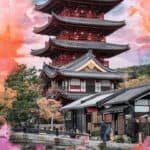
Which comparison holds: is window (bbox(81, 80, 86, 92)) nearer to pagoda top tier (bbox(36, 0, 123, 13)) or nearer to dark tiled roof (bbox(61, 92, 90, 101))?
dark tiled roof (bbox(61, 92, 90, 101))

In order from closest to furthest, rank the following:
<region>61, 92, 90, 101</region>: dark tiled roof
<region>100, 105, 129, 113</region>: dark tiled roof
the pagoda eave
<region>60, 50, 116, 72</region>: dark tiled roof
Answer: <region>100, 105, 129, 113</region>: dark tiled roof
<region>61, 92, 90, 101</region>: dark tiled roof
the pagoda eave
<region>60, 50, 116, 72</region>: dark tiled roof

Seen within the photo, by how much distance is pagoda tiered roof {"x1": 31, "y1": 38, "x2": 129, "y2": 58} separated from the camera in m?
17.0

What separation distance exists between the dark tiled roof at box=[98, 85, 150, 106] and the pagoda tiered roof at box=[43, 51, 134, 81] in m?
5.88

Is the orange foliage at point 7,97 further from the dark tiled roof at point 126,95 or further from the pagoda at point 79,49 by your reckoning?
the dark tiled roof at point 126,95

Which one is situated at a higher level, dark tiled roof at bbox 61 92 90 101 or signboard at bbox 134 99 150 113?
dark tiled roof at bbox 61 92 90 101

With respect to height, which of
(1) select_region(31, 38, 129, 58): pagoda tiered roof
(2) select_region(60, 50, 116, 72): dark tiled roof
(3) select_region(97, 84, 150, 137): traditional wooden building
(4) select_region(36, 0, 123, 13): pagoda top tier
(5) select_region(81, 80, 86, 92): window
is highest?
(4) select_region(36, 0, 123, 13): pagoda top tier

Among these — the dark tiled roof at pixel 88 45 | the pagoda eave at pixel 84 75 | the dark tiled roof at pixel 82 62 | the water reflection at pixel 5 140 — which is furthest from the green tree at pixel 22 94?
the water reflection at pixel 5 140

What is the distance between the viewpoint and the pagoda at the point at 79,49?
1652 centimetres

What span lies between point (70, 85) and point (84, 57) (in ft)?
3.16

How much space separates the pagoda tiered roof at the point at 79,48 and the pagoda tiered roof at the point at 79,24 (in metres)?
0.48

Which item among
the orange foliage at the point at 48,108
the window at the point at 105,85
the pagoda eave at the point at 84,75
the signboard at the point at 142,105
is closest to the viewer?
the signboard at the point at 142,105

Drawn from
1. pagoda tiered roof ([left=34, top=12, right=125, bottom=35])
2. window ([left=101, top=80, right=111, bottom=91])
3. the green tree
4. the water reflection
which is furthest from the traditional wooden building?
the water reflection

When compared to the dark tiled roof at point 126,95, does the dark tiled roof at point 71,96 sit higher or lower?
higher

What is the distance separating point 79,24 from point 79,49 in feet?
2.56
